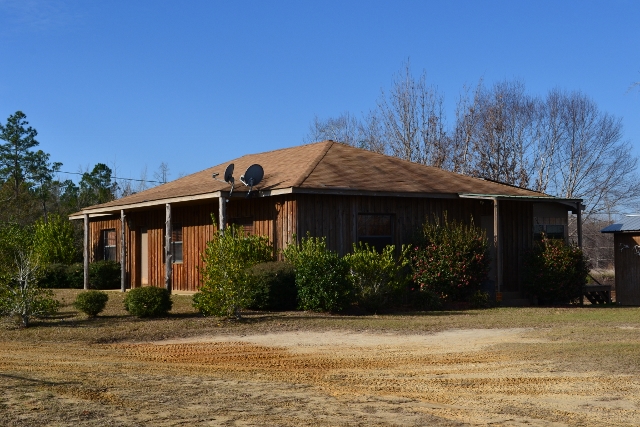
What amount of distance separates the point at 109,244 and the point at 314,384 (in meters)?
21.7

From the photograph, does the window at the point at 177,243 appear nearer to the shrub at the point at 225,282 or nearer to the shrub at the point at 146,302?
the shrub at the point at 146,302

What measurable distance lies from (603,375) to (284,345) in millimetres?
5069

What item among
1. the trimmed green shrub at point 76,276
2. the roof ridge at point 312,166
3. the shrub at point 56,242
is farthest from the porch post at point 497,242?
the shrub at point 56,242

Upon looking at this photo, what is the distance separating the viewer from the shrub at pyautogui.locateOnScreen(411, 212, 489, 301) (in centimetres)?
1955

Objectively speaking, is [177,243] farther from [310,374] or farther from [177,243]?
[310,374]

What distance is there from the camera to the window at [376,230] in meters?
20.6

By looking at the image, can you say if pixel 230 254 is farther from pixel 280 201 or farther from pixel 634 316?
pixel 634 316

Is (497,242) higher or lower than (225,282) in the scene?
higher

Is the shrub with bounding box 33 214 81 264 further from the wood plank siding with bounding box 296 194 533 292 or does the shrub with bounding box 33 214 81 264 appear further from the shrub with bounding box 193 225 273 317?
the shrub with bounding box 193 225 273 317

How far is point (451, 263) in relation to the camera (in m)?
19.6

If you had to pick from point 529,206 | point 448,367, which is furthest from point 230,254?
point 529,206

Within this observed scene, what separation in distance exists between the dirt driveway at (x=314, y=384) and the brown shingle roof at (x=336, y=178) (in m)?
7.59

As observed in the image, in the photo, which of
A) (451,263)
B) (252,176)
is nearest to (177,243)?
(252,176)

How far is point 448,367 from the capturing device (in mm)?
10172
